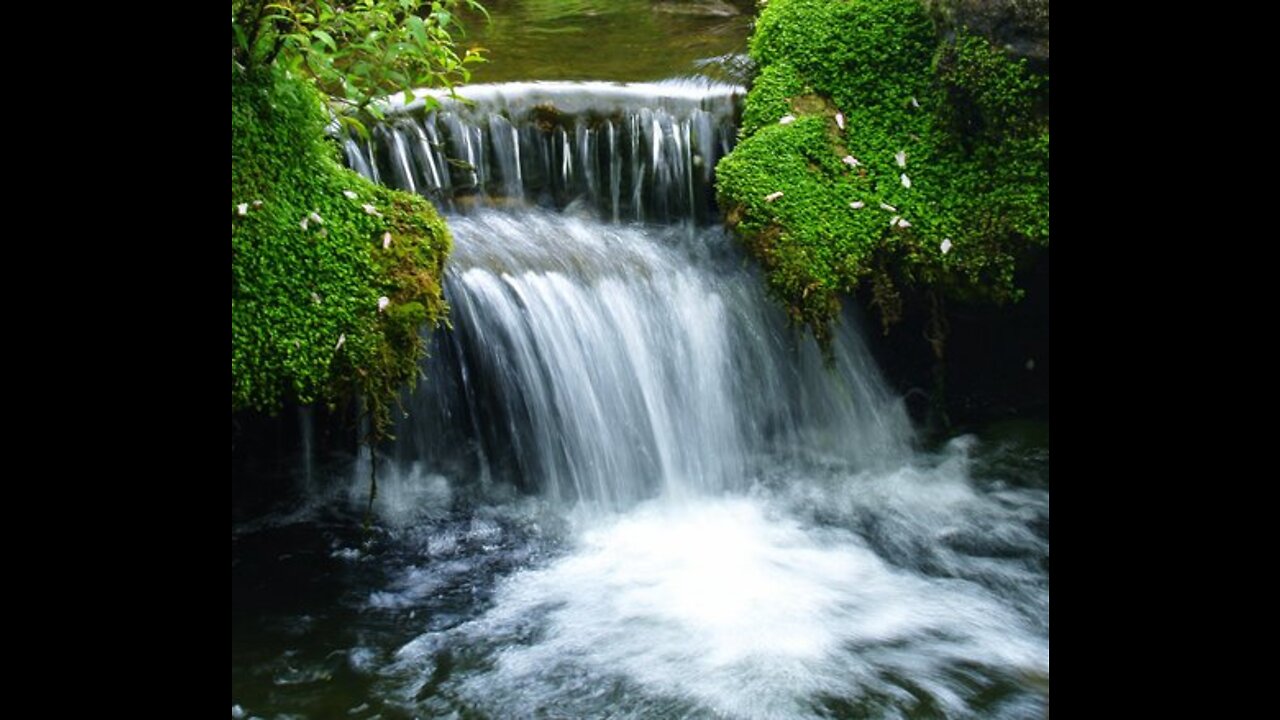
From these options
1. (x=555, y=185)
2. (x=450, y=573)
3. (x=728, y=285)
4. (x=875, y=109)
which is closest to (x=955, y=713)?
(x=450, y=573)

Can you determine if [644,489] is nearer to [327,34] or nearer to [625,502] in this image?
[625,502]

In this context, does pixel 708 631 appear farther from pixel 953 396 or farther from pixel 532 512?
pixel 953 396

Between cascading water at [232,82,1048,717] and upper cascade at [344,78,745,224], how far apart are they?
14mm

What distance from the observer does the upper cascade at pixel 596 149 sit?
616 centimetres

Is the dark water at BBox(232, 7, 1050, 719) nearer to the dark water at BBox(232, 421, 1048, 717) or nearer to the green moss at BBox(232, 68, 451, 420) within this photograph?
the dark water at BBox(232, 421, 1048, 717)

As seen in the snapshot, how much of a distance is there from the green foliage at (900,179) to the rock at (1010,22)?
7cm

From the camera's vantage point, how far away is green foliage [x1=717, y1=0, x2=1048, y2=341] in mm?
5328

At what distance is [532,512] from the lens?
16.9 feet

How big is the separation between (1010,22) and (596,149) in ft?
7.93

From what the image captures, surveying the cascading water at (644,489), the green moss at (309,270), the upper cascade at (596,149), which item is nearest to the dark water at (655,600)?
the cascading water at (644,489)

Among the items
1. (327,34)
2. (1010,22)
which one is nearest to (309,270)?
(327,34)

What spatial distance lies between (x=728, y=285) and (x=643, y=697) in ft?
8.86

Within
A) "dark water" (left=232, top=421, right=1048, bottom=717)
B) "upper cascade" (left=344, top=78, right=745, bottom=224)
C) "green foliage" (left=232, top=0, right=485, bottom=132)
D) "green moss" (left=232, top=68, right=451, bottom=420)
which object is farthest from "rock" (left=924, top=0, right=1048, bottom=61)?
"green moss" (left=232, top=68, right=451, bottom=420)

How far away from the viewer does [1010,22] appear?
5258 millimetres
